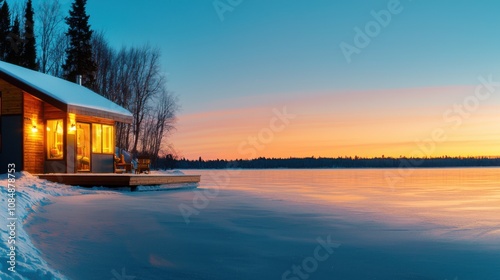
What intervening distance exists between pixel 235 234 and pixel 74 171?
37.6 ft

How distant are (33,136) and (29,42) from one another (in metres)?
22.5

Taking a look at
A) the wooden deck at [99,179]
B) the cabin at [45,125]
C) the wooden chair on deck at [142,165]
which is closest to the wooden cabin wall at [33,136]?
the cabin at [45,125]

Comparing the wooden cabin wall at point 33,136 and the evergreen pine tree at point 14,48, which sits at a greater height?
the evergreen pine tree at point 14,48

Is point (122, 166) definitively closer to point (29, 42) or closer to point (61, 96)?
point (61, 96)

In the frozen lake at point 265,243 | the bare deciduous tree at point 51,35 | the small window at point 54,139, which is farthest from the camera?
the bare deciduous tree at point 51,35

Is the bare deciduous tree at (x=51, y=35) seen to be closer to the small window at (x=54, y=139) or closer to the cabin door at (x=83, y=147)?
the cabin door at (x=83, y=147)

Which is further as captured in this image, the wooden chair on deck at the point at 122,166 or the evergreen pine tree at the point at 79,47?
the evergreen pine tree at the point at 79,47

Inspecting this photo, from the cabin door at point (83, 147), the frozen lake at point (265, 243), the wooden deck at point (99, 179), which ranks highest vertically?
the cabin door at point (83, 147)

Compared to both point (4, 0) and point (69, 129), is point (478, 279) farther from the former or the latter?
point (4, 0)

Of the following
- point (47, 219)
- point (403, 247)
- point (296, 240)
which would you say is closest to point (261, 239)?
point (296, 240)

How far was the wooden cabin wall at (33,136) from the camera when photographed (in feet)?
51.5

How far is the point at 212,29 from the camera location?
20.1 meters

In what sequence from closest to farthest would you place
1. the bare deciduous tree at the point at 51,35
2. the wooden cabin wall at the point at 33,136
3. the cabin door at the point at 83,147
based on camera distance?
the wooden cabin wall at the point at 33,136, the cabin door at the point at 83,147, the bare deciduous tree at the point at 51,35

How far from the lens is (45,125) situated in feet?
54.2
